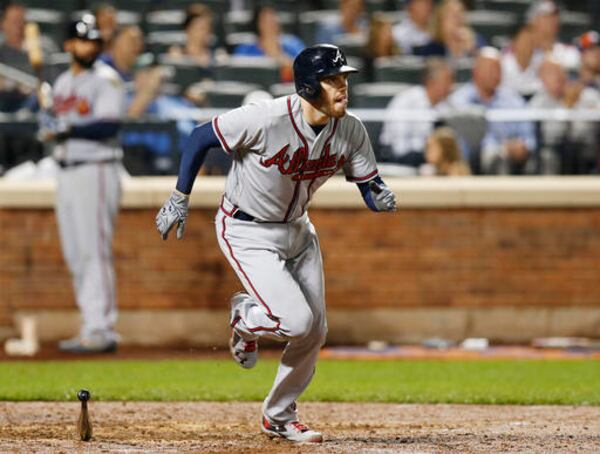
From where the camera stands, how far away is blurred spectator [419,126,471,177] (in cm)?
1194

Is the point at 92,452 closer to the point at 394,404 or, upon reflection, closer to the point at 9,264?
the point at 394,404

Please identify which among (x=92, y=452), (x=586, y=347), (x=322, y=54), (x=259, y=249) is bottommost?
(x=586, y=347)

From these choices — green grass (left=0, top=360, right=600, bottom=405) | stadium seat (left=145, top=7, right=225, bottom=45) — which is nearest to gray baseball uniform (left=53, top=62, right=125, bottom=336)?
green grass (left=0, top=360, right=600, bottom=405)

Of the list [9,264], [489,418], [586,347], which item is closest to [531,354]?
[586,347]

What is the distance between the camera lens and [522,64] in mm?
14102

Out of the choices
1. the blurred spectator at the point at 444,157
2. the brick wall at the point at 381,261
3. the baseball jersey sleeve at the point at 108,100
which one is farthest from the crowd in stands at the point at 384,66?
the baseball jersey sleeve at the point at 108,100

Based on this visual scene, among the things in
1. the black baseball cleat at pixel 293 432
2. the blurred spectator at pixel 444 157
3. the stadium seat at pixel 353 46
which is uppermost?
the stadium seat at pixel 353 46

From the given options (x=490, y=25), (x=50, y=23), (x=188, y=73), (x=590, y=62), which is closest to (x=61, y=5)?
(x=50, y=23)

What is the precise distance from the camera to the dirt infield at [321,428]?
667 centimetres

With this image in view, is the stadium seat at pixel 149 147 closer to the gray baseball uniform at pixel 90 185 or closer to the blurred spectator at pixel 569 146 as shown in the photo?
the gray baseball uniform at pixel 90 185

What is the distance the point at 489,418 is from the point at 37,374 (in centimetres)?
360

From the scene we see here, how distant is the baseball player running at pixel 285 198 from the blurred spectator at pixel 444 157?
515cm

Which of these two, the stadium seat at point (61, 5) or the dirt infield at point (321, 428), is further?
the stadium seat at point (61, 5)

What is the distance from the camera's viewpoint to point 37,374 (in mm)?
10109
